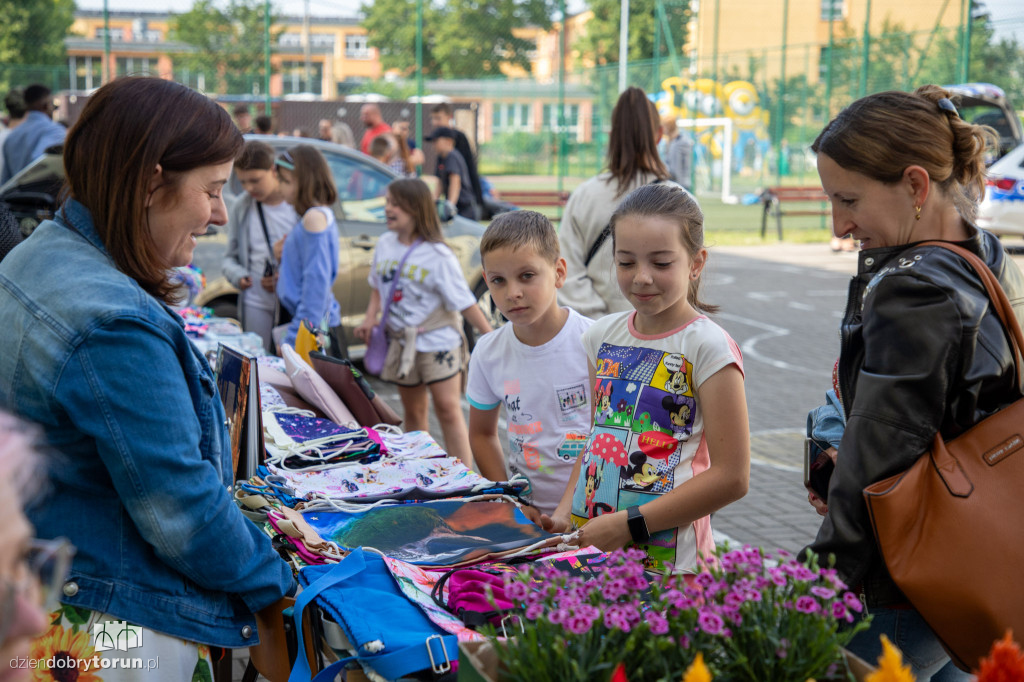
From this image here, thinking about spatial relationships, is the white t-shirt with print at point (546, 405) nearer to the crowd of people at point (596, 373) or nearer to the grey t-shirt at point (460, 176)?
the crowd of people at point (596, 373)

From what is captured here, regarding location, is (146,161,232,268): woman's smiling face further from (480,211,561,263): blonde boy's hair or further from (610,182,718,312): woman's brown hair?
(480,211,561,263): blonde boy's hair

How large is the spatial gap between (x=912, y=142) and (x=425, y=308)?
11.9ft

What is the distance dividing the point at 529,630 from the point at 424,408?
14.1ft

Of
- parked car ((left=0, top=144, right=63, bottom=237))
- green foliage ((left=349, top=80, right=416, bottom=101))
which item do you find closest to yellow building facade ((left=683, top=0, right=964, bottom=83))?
green foliage ((left=349, top=80, right=416, bottom=101))

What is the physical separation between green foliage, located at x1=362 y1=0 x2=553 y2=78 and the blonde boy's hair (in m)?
19.1

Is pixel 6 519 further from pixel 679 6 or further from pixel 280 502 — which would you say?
pixel 679 6

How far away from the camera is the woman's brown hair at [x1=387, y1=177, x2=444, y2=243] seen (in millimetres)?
5465

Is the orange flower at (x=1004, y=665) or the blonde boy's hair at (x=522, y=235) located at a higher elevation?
the blonde boy's hair at (x=522, y=235)

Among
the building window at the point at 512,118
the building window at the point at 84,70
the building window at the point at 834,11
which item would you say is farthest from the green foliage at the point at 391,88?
the building window at the point at 834,11

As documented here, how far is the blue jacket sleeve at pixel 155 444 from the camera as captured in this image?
69.1 inches

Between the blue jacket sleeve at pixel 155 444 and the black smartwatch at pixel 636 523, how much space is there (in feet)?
3.04

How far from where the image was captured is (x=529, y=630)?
1.41 m

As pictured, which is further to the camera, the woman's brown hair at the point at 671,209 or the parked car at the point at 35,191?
the parked car at the point at 35,191

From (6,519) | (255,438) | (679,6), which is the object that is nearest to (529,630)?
(6,519)
